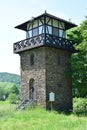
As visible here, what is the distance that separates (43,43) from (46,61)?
1.85m

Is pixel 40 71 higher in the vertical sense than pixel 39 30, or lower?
lower

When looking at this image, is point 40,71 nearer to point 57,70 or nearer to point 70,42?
point 57,70

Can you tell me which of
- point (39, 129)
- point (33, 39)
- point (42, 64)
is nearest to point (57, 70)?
point (42, 64)

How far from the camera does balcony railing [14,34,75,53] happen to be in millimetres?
28891

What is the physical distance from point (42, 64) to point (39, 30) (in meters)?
3.62

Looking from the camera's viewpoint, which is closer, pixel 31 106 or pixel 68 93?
pixel 31 106

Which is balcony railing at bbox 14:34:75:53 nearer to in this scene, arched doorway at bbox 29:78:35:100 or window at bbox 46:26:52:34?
window at bbox 46:26:52:34

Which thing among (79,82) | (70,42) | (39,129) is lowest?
(39,129)

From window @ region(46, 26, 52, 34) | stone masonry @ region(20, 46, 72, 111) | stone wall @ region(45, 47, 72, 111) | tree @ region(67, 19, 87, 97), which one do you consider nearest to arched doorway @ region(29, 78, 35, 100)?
stone masonry @ region(20, 46, 72, 111)

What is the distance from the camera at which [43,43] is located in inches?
1123

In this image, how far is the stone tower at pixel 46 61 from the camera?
29.1 metres

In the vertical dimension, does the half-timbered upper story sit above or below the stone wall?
above

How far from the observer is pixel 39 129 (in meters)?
16.7

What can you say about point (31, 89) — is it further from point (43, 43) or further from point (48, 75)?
point (43, 43)
